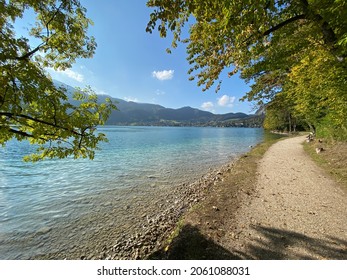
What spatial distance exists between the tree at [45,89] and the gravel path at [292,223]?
5339 millimetres

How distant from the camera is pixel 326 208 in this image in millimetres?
6914

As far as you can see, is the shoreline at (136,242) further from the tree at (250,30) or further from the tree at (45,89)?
the tree at (250,30)

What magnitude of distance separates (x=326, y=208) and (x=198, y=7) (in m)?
8.35

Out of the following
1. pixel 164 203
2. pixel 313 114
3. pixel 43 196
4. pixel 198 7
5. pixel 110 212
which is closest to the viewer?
pixel 198 7

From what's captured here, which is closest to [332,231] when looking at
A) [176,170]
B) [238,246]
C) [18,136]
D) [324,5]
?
[238,246]

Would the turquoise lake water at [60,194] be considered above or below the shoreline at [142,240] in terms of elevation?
below

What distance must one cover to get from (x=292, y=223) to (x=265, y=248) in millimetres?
1930

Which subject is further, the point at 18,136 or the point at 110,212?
the point at 110,212

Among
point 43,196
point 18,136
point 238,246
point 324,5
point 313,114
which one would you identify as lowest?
point 43,196

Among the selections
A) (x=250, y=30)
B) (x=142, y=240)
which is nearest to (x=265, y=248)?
(x=142, y=240)

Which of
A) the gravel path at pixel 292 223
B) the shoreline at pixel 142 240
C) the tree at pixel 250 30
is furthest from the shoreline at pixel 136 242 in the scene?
the tree at pixel 250 30

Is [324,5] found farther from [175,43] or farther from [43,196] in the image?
[43,196]

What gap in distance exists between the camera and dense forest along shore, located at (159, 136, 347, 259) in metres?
4.74

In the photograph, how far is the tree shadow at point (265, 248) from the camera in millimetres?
4551
